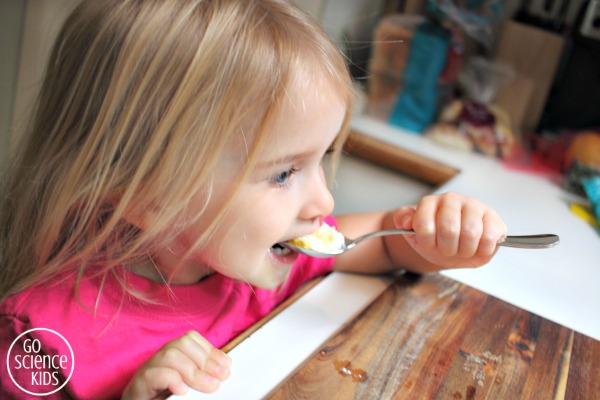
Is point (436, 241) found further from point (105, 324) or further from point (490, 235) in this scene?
point (105, 324)

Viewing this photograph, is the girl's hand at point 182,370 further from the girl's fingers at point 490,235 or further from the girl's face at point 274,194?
the girl's fingers at point 490,235

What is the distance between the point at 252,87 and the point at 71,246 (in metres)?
0.28

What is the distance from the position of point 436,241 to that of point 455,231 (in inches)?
1.1

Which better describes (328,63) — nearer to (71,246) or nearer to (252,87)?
(252,87)

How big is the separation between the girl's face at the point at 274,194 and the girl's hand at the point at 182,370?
0.38ft

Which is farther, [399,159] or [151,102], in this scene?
[399,159]

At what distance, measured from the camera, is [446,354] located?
2.10 feet

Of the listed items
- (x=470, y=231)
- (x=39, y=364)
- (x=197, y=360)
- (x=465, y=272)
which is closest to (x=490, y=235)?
(x=470, y=231)

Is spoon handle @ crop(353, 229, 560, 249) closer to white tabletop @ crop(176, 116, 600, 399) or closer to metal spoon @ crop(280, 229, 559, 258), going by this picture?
metal spoon @ crop(280, 229, 559, 258)

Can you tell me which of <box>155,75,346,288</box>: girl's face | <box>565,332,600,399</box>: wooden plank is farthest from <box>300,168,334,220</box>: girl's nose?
<box>565,332,600,399</box>: wooden plank

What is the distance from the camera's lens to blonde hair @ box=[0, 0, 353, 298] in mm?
574

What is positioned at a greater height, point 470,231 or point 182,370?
point 470,231

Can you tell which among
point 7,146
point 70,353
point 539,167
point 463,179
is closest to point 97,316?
point 70,353

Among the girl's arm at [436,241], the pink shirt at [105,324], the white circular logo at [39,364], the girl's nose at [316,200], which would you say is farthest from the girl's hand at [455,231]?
the white circular logo at [39,364]
